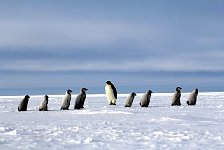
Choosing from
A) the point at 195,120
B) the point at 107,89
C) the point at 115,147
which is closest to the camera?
the point at 115,147

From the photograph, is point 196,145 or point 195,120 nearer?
point 196,145

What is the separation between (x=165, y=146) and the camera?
779 cm

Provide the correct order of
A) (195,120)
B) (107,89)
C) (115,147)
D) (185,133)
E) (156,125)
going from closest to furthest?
(115,147), (185,133), (156,125), (195,120), (107,89)

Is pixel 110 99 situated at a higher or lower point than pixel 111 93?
lower

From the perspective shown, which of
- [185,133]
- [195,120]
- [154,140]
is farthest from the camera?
[195,120]

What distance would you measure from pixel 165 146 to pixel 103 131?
2368mm

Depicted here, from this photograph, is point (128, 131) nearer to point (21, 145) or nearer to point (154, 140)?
point (154, 140)

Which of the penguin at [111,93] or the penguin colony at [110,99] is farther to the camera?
the penguin at [111,93]

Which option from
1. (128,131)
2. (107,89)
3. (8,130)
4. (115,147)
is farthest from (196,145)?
(107,89)

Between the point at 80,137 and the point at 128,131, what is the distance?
138 centimetres

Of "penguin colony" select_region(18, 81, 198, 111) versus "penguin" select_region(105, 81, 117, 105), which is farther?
"penguin" select_region(105, 81, 117, 105)

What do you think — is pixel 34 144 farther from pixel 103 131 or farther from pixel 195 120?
pixel 195 120

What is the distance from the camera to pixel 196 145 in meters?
7.93

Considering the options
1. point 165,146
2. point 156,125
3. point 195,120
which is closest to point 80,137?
point 165,146
